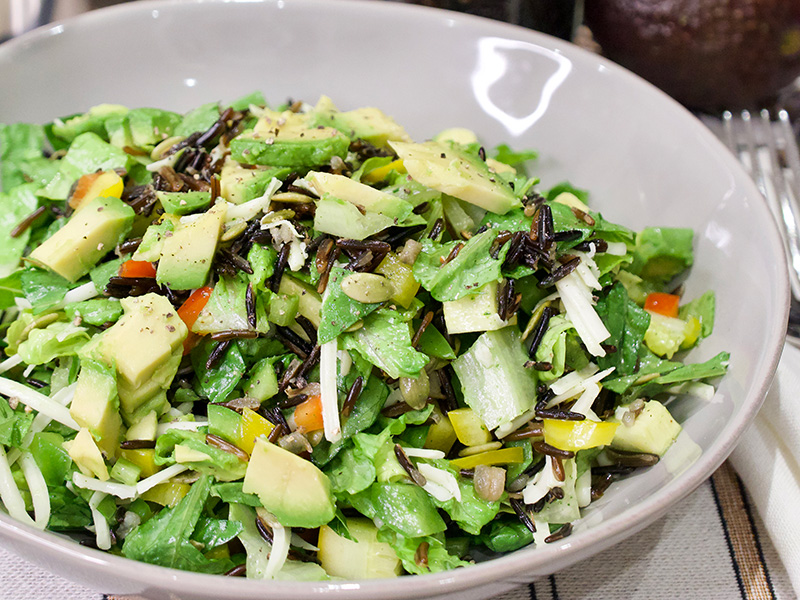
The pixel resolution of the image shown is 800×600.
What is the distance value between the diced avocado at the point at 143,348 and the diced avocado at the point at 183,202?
1.20 feet

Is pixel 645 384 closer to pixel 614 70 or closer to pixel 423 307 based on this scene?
pixel 423 307

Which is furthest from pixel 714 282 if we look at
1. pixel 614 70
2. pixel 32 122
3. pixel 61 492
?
pixel 32 122

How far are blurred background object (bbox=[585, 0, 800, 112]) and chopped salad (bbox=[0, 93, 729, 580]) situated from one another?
199 cm

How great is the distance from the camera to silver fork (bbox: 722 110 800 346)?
3201 millimetres

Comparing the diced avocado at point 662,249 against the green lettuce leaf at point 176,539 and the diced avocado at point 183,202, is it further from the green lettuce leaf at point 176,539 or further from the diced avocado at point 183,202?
the green lettuce leaf at point 176,539

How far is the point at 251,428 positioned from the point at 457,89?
6.95 ft

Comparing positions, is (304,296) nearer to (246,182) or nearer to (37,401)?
(246,182)

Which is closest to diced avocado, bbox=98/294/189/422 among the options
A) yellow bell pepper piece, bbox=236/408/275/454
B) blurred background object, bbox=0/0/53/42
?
yellow bell pepper piece, bbox=236/408/275/454

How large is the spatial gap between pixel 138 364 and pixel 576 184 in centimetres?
214

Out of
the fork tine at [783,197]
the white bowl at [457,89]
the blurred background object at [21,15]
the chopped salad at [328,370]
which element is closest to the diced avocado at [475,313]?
the chopped salad at [328,370]

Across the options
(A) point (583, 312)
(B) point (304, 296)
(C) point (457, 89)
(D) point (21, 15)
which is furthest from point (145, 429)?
(D) point (21, 15)

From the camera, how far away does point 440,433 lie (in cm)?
225

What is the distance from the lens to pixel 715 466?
1888 millimetres

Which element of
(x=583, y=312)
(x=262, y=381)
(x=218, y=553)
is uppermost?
(x=583, y=312)
